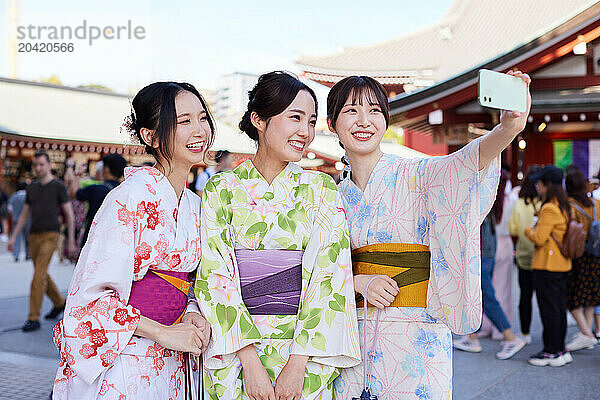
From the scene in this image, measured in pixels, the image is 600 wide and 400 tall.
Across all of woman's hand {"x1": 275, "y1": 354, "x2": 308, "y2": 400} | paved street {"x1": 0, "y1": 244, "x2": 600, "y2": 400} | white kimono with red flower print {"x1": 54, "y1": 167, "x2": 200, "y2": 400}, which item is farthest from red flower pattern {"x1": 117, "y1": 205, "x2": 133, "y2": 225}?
paved street {"x1": 0, "y1": 244, "x2": 600, "y2": 400}

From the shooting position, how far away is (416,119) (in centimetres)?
1009

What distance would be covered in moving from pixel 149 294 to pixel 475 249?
3.41 feet

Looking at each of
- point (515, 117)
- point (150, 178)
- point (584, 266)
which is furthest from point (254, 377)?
point (584, 266)

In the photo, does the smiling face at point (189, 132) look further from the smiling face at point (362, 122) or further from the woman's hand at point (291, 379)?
the woman's hand at point (291, 379)

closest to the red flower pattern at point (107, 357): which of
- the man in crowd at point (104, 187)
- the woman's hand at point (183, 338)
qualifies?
the woman's hand at point (183, 338)

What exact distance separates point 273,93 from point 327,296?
0.70m

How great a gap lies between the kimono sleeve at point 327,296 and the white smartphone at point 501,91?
0.67 m

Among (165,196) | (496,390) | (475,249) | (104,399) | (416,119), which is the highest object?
(416,119)

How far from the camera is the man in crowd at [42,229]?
588 centimetres

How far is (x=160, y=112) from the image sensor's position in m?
2.01

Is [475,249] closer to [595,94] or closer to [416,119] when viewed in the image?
[595,94]

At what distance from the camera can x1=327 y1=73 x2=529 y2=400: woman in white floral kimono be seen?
1942 mm

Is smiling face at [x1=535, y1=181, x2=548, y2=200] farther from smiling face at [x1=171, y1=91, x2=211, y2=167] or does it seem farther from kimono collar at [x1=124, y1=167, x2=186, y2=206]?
kimono collar at [x1=124, y1=167, x2=186, y2=206]

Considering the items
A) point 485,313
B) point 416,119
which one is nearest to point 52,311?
point 485,313
